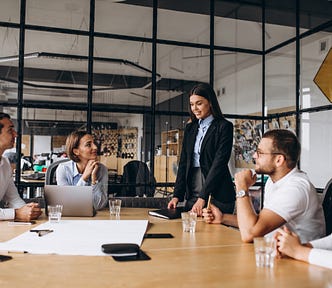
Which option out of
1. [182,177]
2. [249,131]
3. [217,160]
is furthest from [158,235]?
[249,131]

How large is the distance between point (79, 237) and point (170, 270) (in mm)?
577

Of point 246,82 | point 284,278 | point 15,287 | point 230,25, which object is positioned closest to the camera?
point 15,287

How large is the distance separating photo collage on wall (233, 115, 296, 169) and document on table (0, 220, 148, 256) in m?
2.81

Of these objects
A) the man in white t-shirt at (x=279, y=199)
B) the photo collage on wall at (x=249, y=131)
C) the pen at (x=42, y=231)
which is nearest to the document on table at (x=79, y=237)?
the pen at (x=42, y=231)

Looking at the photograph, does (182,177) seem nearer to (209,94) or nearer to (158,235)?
(209,94)

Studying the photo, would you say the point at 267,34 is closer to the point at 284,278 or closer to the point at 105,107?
the point at 105,107

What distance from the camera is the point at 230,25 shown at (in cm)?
451

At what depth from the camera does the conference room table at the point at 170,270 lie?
1048 millimetres

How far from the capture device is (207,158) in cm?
270

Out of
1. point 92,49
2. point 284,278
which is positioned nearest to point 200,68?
point 92,49

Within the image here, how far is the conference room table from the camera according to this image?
3.44 ft

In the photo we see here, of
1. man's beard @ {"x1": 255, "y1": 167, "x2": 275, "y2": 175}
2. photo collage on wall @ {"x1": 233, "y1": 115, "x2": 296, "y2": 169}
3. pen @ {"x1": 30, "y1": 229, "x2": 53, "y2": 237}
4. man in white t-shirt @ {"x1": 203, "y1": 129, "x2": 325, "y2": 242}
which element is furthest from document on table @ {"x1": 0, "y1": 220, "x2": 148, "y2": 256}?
photo collage on wall @ {"x1": 233, "y1": 115, "x2": 296, "y2": 169}

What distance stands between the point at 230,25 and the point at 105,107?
1.83 metres

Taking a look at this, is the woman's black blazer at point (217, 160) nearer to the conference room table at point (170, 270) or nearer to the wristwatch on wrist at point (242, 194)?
the wristwatch on wrist at point (242, 194)
